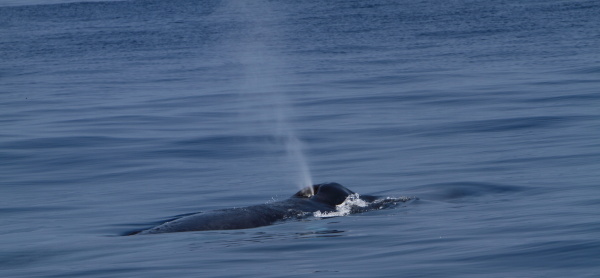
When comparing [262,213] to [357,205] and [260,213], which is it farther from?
[357,205]

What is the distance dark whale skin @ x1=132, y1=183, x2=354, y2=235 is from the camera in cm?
1074

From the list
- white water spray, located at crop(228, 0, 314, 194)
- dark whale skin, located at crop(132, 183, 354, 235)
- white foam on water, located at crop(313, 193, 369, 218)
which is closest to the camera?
dark whale skin, located at crop(132, 183, 354, 235)

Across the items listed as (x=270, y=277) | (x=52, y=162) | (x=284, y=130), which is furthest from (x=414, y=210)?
(x=284, y=130)

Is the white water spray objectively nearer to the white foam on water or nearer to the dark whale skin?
the dark whale skin

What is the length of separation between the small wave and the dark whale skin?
0.07 m

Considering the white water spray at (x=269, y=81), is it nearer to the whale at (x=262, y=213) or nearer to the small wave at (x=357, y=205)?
the whale at (x=262, y=213)

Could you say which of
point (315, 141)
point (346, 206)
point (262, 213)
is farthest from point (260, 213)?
point (315, 141)

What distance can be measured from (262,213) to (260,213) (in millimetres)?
21

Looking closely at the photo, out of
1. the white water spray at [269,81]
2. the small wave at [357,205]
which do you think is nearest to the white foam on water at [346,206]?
the small wave at [357,205]

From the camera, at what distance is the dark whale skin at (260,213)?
10742mm

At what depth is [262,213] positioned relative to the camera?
36.9 ft

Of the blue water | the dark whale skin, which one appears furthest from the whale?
the blue water

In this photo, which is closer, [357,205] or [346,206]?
[346,206]

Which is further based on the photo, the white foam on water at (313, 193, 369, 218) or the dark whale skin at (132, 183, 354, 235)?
the white foam on water at (313, 193, 369, 218)
